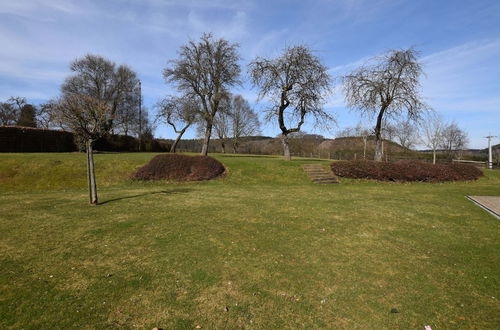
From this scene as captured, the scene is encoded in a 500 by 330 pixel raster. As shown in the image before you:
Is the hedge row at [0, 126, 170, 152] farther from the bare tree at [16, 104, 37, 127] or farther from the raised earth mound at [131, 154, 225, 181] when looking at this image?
the bare tree at [16, 104, 37, 127]

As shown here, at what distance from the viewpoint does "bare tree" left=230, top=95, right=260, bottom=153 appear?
52.5 m

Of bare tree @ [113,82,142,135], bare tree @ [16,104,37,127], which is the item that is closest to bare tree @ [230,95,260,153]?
bare tree @ [113,82,142,135]

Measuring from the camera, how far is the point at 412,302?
139 inches

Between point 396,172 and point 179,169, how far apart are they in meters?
14.9

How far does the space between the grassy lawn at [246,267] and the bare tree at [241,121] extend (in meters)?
44.5

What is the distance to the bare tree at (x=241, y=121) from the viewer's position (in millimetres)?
52531

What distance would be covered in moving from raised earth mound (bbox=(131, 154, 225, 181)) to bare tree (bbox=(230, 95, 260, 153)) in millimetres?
34752

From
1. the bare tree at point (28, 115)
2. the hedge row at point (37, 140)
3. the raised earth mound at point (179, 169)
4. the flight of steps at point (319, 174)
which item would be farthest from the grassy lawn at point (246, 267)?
the bare tree at point (28, 115)

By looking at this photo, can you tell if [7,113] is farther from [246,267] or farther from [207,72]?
[246,267]

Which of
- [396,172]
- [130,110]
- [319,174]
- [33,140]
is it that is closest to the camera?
[396,172]

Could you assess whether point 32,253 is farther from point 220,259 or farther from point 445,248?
point 445,248

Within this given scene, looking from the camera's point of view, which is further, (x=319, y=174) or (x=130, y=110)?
(x=130, y=110)

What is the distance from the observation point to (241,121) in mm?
53312

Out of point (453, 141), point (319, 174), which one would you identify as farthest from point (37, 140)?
point (453, 141)
